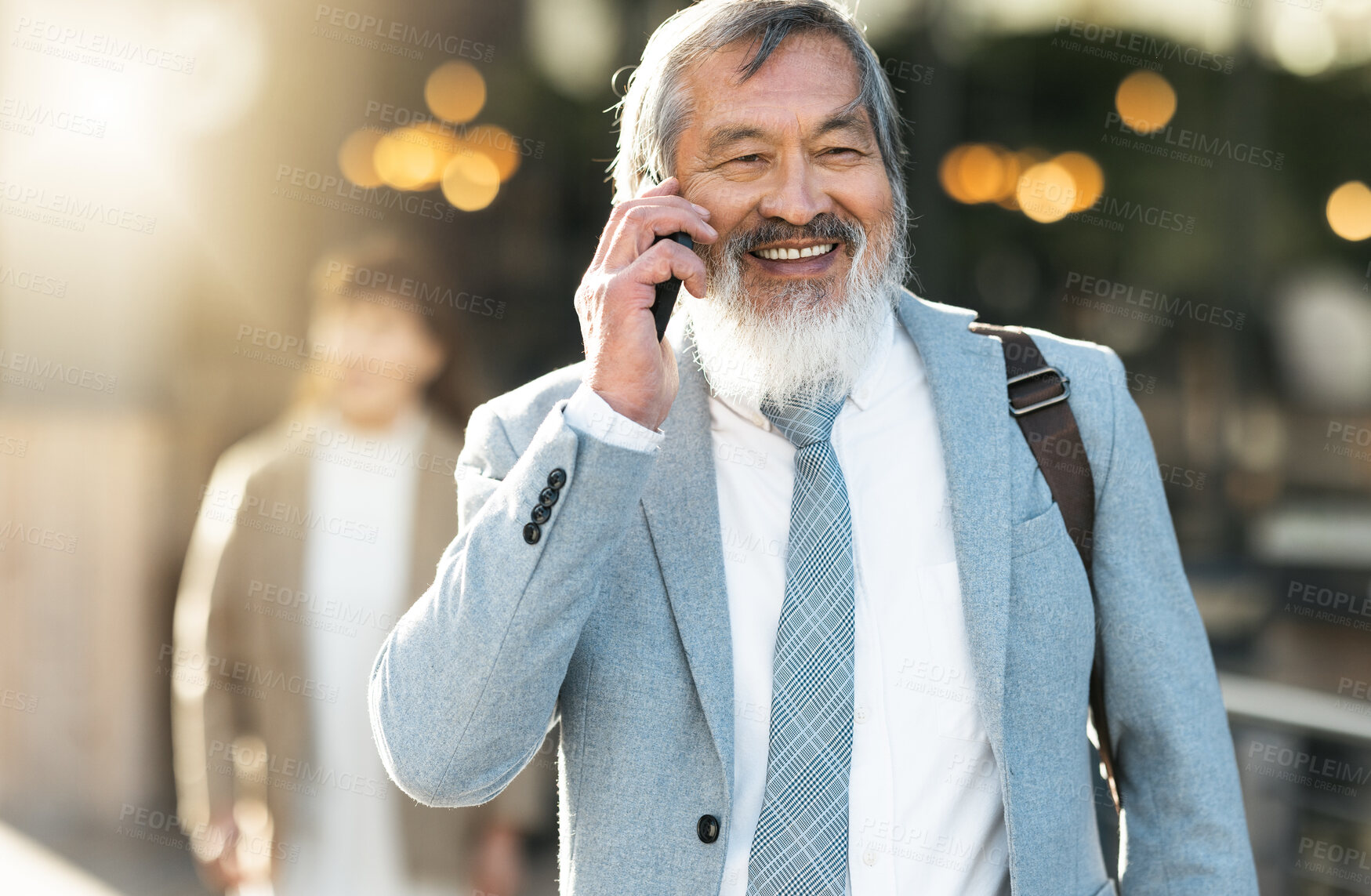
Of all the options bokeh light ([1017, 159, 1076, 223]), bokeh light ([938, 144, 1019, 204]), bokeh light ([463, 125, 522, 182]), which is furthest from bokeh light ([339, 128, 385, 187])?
bokeh light ([1017, 159, 1076, 223])

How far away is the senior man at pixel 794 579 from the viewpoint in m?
1.69

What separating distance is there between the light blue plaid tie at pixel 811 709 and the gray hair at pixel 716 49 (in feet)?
1.99

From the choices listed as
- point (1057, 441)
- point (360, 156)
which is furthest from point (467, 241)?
point (1057, 441)

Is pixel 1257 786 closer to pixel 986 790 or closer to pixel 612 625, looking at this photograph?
pixel 986 790

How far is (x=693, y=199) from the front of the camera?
1974 mm

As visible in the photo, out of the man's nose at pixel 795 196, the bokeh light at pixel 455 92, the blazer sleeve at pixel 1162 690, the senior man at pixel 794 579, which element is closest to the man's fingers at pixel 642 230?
the senior man at pixel 794 579

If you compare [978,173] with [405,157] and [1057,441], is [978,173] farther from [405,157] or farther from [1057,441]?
[1057,441]

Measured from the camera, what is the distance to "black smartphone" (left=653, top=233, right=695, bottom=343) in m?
1.77

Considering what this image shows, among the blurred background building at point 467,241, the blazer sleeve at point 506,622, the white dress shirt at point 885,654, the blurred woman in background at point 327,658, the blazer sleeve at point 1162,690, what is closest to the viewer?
the blazer sleeve at point 506,622

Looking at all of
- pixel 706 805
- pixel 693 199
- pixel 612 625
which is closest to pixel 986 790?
pixel 706 805

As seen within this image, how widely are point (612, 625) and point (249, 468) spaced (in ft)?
8.81

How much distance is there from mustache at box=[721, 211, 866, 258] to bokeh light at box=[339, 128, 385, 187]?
390 centimetres

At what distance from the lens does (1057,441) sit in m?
1.92

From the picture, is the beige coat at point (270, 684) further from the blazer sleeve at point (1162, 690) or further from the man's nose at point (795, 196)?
the blazer sleeve at point (1162, 690)
